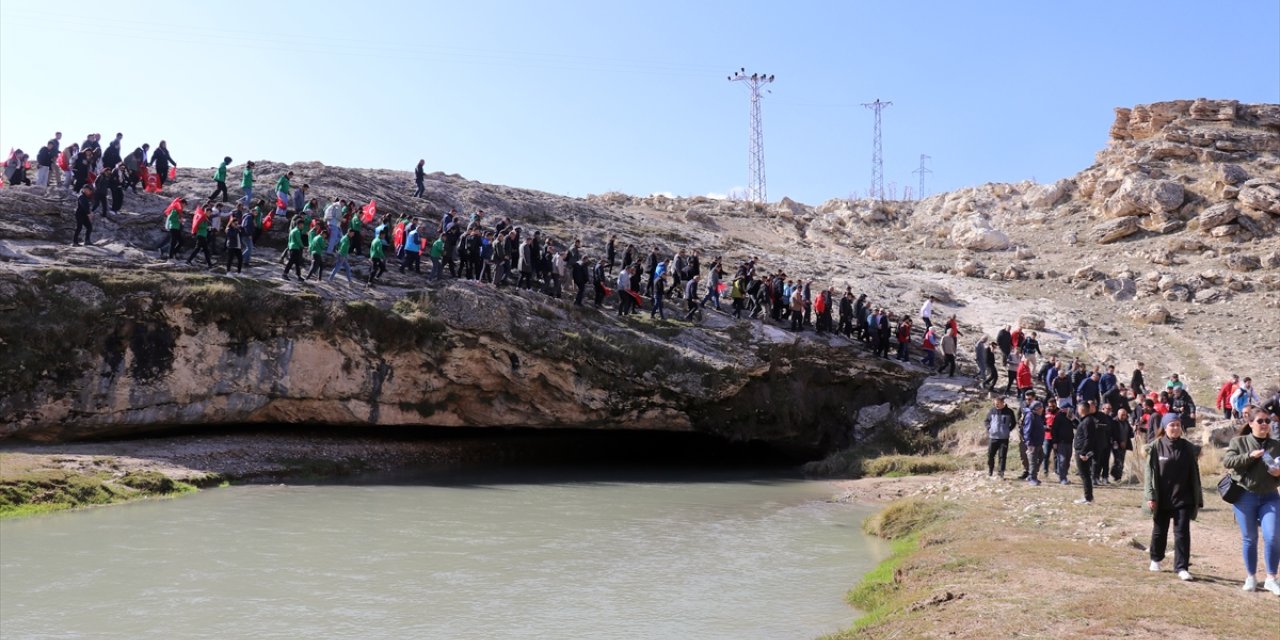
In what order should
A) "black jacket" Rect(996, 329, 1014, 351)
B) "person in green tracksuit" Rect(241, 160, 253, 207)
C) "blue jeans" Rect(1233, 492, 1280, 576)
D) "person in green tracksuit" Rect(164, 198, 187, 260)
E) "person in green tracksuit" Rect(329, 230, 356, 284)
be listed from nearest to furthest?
"blue jeans" Rect(1233, 492, 1280, 576) < "person in green tracksuit" Rect(164, 198, 187, 260) < "person in green tracksuit" Rect(329, 230, 356, 284) < "person in green tracksuit" Rect(241, 160, 253, 207) < "black jacket" Rect(996, 329, 1014, 351)

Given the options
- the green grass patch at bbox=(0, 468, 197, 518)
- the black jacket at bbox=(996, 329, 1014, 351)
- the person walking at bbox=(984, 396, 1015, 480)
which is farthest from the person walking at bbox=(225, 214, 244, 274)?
the black jacket at bbox=(996, 329, 1014, 351)

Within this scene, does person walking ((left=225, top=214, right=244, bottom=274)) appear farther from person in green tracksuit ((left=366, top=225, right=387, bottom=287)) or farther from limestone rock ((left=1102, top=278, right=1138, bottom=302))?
limestone rock ((left=1102, top=278, right=1138, bottom=302))

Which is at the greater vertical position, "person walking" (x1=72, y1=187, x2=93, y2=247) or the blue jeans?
"person walking" (x1=72, y1=187, x2=93, y2=247)

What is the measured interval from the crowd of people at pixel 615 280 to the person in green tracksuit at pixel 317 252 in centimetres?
5

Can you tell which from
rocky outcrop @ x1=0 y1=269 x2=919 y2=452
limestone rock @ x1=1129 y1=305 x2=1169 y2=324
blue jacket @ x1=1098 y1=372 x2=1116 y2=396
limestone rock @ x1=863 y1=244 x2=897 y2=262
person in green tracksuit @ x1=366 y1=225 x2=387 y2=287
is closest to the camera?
rocky outcrop @ x1=0 y1=269 x2=919 y2=452

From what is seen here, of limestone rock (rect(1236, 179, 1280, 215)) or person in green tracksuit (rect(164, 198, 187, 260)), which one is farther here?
limestone rock (rect(1236, 179, 1280, 215))

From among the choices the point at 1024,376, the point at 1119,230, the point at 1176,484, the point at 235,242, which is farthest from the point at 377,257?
the point at 1119,230

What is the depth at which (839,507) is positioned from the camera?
2061cm

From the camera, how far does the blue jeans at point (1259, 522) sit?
911 centimetres

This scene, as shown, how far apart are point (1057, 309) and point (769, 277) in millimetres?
13681

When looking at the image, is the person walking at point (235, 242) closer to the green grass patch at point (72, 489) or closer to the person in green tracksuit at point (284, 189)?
the person in green tracksuit at point (284, 189)

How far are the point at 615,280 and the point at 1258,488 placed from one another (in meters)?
23.2

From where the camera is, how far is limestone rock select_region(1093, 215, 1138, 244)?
44469 millimetres

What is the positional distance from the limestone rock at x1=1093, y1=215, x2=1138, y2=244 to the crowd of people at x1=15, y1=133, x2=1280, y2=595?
14992 mm
